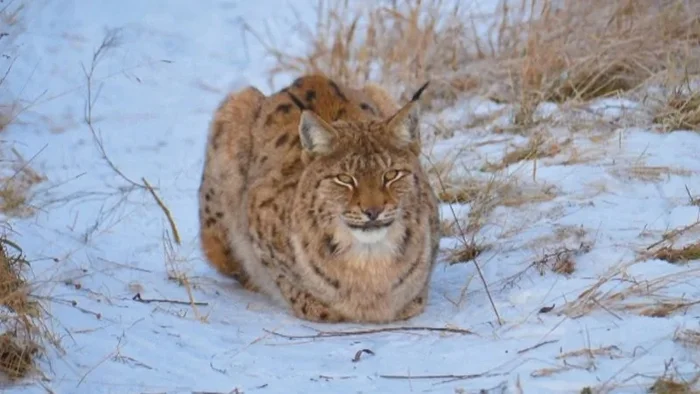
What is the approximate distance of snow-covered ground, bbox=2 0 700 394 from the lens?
5125mm

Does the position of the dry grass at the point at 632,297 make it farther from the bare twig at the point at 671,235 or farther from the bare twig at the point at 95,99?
the bare twig at the point at 95,99

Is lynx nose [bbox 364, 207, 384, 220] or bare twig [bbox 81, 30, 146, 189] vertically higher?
bare twig [bbox 81, 30, 146, 189]

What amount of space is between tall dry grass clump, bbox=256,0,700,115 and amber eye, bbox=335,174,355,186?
338 centimetres

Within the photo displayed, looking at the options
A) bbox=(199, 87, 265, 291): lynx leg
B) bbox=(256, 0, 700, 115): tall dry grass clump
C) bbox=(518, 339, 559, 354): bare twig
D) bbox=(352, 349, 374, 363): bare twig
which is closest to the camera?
bbox=(518, 339, 559, 354): bare twig

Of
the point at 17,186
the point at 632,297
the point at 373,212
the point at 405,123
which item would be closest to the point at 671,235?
the point at 632,297

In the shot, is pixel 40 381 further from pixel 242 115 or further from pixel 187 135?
pixel 187 135

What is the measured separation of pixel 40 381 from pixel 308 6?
8.94 meters

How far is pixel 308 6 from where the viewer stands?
13.4 metres

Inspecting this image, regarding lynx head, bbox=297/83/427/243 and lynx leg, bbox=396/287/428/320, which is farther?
lynx leg, bbox=396/287/428/320

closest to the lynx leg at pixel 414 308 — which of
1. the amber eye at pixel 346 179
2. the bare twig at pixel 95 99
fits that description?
the amber eye at pixel 346 179

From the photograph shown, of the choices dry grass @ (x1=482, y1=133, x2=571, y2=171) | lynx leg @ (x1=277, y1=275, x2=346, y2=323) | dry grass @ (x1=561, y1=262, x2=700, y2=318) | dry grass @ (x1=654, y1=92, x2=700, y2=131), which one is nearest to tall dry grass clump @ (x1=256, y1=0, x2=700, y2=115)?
dry grass @ (x1=654, y1=92, x2=700, y2=131)

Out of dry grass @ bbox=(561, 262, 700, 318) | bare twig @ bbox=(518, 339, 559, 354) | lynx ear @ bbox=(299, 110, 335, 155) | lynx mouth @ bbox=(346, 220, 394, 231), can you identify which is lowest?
bare twig @ bbox=(518, 339, 559, 354)

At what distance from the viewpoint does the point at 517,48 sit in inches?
405

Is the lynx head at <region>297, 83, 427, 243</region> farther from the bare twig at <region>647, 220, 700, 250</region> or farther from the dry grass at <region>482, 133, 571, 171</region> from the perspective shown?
the dry grass at <region>482, 133, 571, 171</region>
